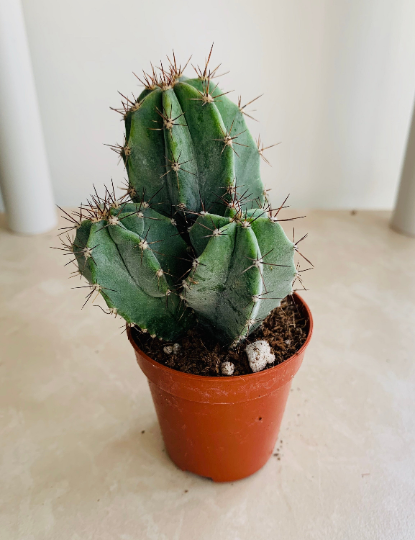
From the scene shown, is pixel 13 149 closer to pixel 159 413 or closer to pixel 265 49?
pixel 265 49

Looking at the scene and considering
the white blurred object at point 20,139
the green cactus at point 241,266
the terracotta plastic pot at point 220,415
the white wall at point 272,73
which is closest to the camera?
the green cactus at point 241,266

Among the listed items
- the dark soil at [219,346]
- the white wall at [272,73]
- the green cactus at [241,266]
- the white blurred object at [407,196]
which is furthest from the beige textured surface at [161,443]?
the white wall at [272,73]

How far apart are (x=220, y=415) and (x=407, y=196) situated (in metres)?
1.76

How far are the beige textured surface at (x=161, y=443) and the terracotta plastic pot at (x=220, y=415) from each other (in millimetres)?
61

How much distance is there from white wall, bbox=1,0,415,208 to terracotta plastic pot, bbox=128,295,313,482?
1715mm

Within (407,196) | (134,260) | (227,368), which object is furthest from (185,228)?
(407,196)

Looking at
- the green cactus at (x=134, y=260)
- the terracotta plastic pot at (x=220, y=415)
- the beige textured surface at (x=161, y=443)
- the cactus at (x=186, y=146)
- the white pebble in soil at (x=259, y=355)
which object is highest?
the cactus at (x=186, y=146)

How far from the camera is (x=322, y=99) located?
2.33 metres

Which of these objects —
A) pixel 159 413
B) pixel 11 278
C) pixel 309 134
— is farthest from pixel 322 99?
pixel 159 413

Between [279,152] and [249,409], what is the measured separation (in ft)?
6.18

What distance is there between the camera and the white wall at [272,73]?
2.13 m

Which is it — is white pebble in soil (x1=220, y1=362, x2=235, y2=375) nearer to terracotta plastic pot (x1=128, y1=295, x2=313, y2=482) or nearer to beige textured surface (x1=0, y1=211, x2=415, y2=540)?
terracotta plastic pot (x1=128, y1=295, x2=313, y2=482)

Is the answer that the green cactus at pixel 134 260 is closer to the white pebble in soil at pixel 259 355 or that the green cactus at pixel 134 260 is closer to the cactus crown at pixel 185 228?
the cactus crown at pixel 185 228

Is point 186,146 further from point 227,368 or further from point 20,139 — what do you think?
point 20,139
